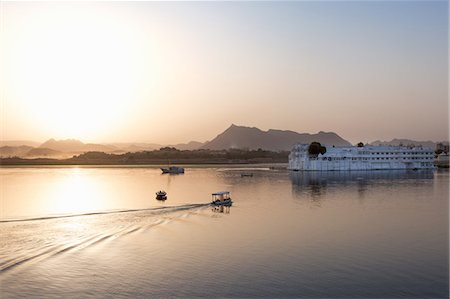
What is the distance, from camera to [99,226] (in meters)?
33.5

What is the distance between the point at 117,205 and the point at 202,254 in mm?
25104

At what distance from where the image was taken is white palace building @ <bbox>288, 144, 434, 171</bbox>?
126 m

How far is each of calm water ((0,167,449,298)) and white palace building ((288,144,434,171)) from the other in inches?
3158

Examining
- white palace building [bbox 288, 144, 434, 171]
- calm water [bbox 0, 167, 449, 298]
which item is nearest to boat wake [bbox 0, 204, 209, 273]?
calm water [bbox 0, 167, 449, 298]

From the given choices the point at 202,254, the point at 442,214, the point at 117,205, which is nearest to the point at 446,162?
the point at 442,214

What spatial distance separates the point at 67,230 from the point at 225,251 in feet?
44.2

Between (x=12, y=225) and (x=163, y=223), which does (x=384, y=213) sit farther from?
(x=12, y=225)

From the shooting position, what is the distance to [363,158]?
128 m

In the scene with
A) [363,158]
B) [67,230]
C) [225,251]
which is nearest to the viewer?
[225,251]

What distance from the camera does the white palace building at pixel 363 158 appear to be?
125750 mm

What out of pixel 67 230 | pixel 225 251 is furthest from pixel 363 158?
pixel 225 251

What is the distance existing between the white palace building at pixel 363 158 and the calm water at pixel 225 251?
263 feet

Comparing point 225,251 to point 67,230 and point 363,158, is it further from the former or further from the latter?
point 363,158

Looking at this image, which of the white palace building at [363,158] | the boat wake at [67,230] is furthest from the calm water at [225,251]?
the white palace building at [363,158]
